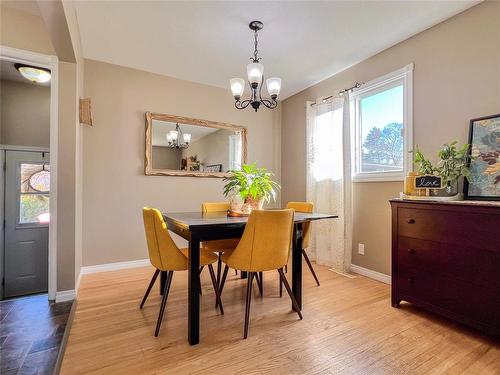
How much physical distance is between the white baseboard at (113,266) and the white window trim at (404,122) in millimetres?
2901

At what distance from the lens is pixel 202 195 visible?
3.83 metres

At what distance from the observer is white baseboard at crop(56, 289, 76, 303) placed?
2.32m

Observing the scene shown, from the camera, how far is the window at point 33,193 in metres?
3.45

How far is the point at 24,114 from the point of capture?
3.52m

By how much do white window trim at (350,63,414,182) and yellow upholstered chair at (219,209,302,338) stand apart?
1.59 metres

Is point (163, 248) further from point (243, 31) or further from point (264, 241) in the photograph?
point (243, 31)

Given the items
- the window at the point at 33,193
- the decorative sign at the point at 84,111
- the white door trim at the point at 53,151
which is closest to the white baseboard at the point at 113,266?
the white door trim at the point at 53,151

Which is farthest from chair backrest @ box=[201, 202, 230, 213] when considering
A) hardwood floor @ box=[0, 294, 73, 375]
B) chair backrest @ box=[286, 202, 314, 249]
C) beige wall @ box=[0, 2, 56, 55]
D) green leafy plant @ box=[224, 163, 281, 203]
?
beige wall @ box=[0, 2, 56, 55]

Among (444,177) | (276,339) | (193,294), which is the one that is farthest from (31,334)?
(444,177)

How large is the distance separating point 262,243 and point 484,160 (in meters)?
1.85

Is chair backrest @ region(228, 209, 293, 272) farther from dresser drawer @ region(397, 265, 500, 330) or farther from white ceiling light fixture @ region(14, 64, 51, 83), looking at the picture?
white ceiling light fixture @ region(14, 64, 51, 83)

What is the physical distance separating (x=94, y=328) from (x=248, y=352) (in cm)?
114

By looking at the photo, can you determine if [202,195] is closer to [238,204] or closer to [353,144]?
[238,204]

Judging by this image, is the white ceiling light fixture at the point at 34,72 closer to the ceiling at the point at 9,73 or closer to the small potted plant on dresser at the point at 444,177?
the ceiling at the point at 9,73
